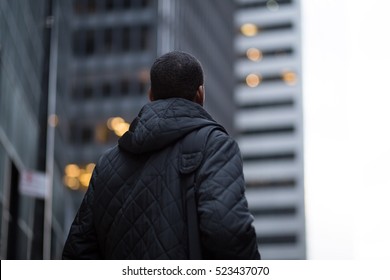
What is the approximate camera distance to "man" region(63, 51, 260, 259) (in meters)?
3.96

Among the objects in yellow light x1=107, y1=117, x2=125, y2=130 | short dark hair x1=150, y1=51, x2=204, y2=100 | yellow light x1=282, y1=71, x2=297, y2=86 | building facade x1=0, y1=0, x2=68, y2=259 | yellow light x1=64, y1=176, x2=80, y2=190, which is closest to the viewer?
short dark hair x1=150, y1=51, x2=204, y2=100

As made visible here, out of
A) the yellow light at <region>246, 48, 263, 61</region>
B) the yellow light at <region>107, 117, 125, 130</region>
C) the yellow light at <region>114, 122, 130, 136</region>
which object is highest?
the yellow light at <region>246, 48, 263, 61</region>

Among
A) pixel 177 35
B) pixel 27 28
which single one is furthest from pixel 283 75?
pixel 27 28

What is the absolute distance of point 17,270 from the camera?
416 cm

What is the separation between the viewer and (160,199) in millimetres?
4164

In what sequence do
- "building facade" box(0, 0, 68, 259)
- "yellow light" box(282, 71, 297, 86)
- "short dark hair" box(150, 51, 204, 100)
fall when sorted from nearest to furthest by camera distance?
1. "short dark hair" box(150, 51, 204, 100)
2. "building facade" box(0, 0, 68, 259)
3. "yellow light" box(282, 71, 297, 86)

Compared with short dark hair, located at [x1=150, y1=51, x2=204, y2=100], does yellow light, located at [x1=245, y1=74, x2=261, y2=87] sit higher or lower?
lower

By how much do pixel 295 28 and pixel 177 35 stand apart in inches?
1821

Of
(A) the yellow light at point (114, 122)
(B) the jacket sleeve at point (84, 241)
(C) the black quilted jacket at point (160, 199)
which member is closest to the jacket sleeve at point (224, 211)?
(C) the black quilted jacket at point (160, 199)

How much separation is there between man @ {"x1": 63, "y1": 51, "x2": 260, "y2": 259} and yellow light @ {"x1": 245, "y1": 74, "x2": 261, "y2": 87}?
4921 inches

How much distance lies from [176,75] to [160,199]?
1.97 feet

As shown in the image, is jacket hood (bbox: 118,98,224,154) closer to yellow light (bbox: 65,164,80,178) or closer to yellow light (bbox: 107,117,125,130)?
yellow light (bbox: 65,164,80,178)

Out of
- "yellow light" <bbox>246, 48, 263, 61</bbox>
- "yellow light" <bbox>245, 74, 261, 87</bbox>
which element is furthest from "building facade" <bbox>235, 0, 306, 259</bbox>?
"yellow light" <bbox>246, 48, 263, 61</bbox>

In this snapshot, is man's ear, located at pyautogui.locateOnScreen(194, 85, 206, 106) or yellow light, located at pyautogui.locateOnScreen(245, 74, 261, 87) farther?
yellow light, located at pyautogui.locateOnScreen(245, 74, 261, 87)
